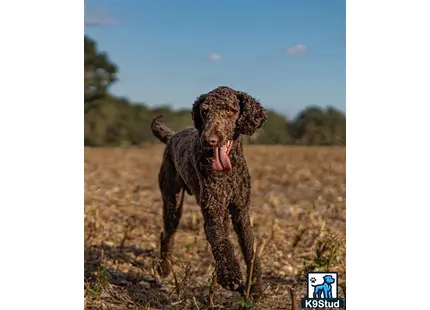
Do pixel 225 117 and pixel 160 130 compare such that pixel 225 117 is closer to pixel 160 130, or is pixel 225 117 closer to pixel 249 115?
pixel 249 115

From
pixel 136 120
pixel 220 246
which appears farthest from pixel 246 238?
pixel 136 120

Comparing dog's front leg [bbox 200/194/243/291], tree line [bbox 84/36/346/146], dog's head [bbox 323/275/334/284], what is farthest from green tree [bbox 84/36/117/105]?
dog's head [bbox 323/275/334/284]

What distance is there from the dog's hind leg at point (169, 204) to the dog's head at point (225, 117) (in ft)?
3.22

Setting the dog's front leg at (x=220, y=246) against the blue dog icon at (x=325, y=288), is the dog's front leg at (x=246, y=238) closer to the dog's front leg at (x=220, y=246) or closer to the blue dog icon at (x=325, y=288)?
the dog's front leg at (x=220, y=246)

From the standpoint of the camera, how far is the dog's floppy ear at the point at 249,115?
14.2ft

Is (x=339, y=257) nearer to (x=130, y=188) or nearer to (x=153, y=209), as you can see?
(x=153, y=209)

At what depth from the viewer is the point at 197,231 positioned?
6.31m

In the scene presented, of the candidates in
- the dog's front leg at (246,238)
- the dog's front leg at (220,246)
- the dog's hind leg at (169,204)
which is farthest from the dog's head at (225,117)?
the dog's hind leg at (169,204)

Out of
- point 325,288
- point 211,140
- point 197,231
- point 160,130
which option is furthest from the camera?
point 197,231

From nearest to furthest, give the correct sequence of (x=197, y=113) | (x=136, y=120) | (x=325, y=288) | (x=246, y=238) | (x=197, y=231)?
1. (x=197, y=113)
2. (x=325, y=288)
3. (x=246, y=238)
4. (x=197, y=231)
5. (x=136, y=120)

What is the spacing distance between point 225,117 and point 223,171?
1.11 feet

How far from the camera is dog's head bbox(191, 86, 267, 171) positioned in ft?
13.8
